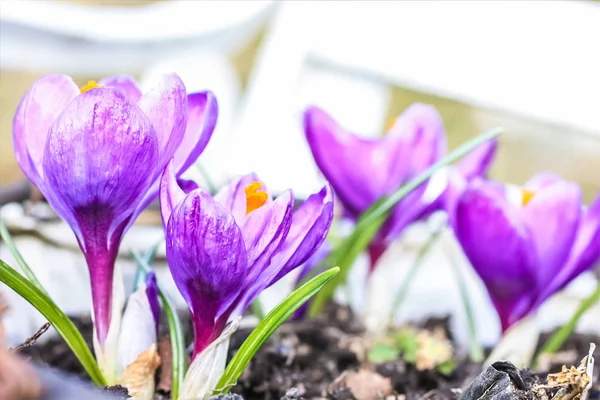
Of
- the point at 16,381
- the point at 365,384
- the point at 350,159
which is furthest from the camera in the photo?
the point at 350,159

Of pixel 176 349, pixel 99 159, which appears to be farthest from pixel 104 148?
pixel 176 349

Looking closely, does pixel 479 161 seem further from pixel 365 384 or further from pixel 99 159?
pixel 99 159

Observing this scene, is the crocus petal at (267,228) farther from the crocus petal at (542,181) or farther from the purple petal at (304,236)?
the crocus petal at (542,181)

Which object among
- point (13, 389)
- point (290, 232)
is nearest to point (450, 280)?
→ point (290, 232)

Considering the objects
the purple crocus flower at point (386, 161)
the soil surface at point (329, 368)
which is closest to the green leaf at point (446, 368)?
the soil surface at point (329, 368)

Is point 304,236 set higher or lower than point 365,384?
higher

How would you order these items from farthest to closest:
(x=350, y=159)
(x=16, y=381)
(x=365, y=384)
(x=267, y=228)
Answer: (x=350, y=159) < (x=365, y=384) < (x=267, y=228) < (x=16, y=381)
